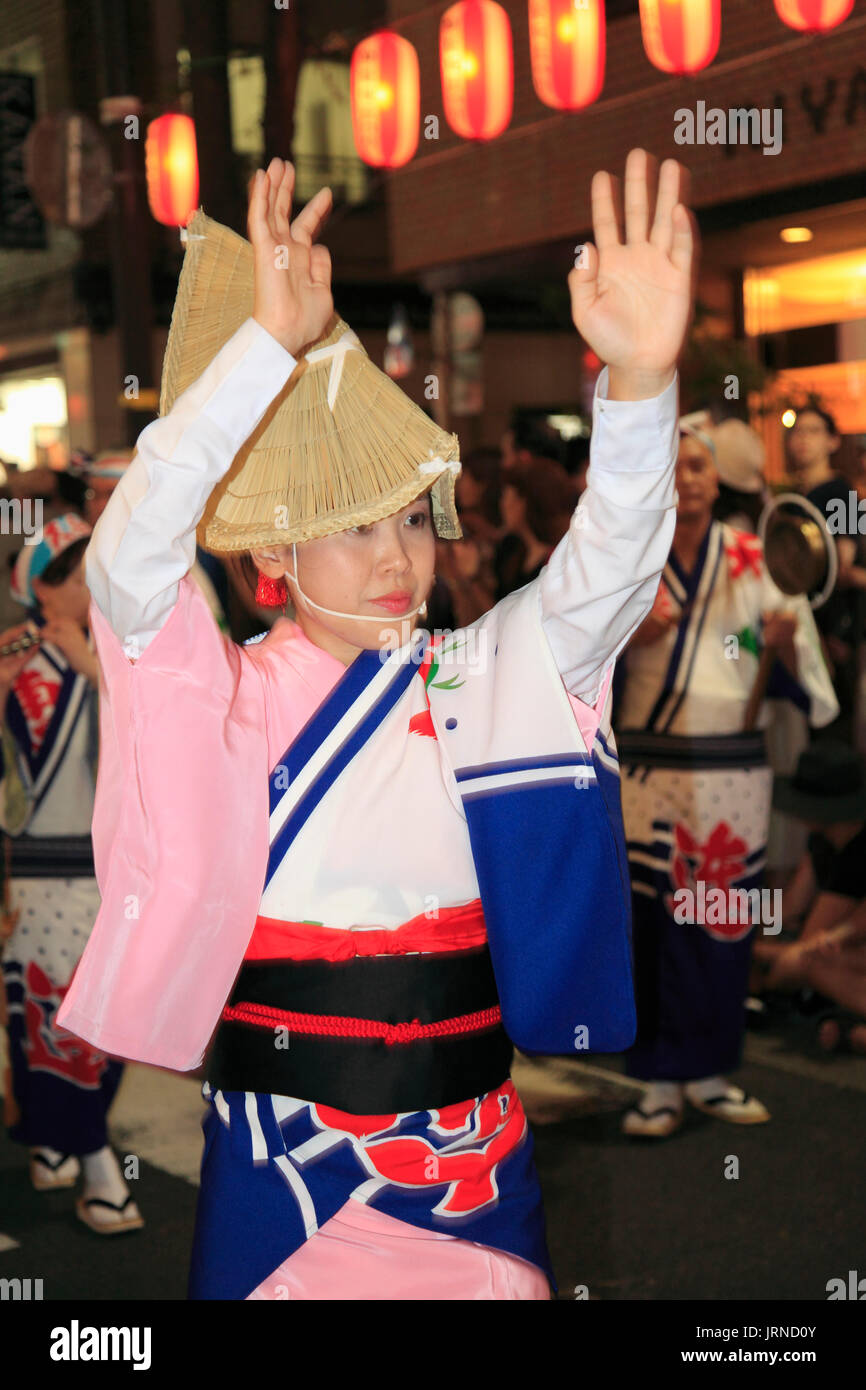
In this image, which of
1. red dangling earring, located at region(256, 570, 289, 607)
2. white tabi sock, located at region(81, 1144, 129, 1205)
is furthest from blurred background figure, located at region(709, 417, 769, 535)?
red dangling earring, located at region(256, 570, 289, 607)

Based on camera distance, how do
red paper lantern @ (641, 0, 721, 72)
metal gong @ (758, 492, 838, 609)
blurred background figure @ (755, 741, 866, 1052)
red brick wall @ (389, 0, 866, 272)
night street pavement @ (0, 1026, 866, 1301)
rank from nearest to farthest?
1. night street pavement @ (0, 1026, 866, 1301)
2. blurred background figure @ (755, 741, 866, 1052)
3. metal gong @ (758, 492, 838, 609)
4. red paper lantern @ (641, 0, 721, 72)
5. red brick wall @ (389, 0, 866, 272)

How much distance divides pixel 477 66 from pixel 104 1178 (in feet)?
25.8

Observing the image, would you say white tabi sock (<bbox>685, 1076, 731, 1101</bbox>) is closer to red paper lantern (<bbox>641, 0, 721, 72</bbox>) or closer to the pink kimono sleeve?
the pink kimono sleeve

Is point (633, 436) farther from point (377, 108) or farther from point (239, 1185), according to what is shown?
point (377, 108)

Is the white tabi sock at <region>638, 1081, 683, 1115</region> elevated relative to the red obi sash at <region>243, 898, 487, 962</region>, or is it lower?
lower

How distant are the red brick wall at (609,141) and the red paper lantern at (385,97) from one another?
62.5 inches

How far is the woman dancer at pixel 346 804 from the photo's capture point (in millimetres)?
1703

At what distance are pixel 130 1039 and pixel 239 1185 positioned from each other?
0.82 ft

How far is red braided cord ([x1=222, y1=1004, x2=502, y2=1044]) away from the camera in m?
1.84

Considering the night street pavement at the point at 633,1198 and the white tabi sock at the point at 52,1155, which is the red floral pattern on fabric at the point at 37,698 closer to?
the white tabi sock at the point at 52,1155

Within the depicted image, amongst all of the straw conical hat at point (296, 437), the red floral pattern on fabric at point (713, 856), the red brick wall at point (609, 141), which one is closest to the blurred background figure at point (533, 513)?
the red floral pattern on fabric at point (713, 856)

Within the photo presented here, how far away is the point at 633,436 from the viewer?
163 cm

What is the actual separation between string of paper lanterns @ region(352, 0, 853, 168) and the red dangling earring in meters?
7.65
